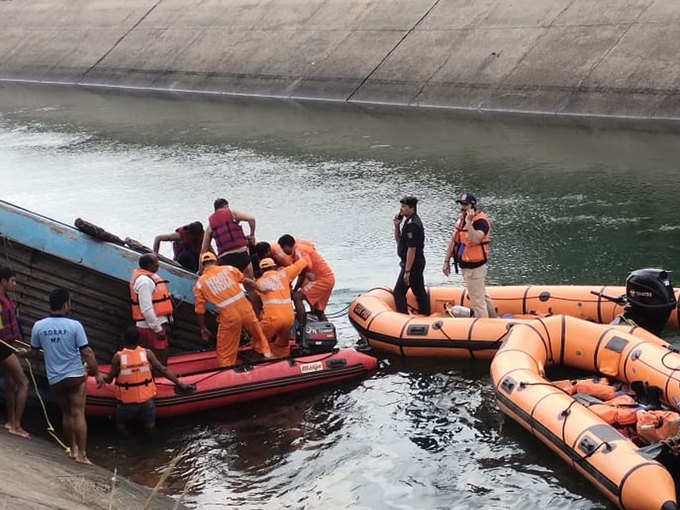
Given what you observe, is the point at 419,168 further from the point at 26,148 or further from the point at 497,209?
the point at 26,148

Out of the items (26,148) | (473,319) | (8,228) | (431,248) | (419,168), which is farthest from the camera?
(26,148)

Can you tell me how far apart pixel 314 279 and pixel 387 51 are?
2032 centimetres

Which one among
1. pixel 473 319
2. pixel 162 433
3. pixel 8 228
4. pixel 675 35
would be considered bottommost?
pixel 162 433

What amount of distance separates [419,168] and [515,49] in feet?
26.7

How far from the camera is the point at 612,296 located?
11.6 m

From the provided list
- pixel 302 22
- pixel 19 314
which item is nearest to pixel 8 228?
pixel 19 314

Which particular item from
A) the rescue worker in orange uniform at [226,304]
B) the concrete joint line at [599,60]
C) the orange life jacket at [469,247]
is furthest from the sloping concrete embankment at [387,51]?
the rescue worker in orange uniform at [226,304]

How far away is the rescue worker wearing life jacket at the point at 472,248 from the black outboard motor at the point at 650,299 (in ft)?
5.11

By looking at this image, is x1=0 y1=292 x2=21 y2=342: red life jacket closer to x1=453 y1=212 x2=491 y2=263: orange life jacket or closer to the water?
the water

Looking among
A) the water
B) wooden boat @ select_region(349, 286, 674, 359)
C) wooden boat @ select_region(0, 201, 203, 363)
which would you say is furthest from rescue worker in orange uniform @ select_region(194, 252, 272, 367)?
wooden boat @ select_region(349, 286, 674, 359)

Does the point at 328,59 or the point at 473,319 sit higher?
the point at 328,59

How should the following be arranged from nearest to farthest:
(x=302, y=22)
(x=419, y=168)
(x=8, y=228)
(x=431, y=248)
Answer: (x=8, y=228), (x=431, y=248), (x=419, y=168), (x=302, y=22)

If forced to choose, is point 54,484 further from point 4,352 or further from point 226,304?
point 226,304

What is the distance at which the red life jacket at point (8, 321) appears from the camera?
8453 millimetres
